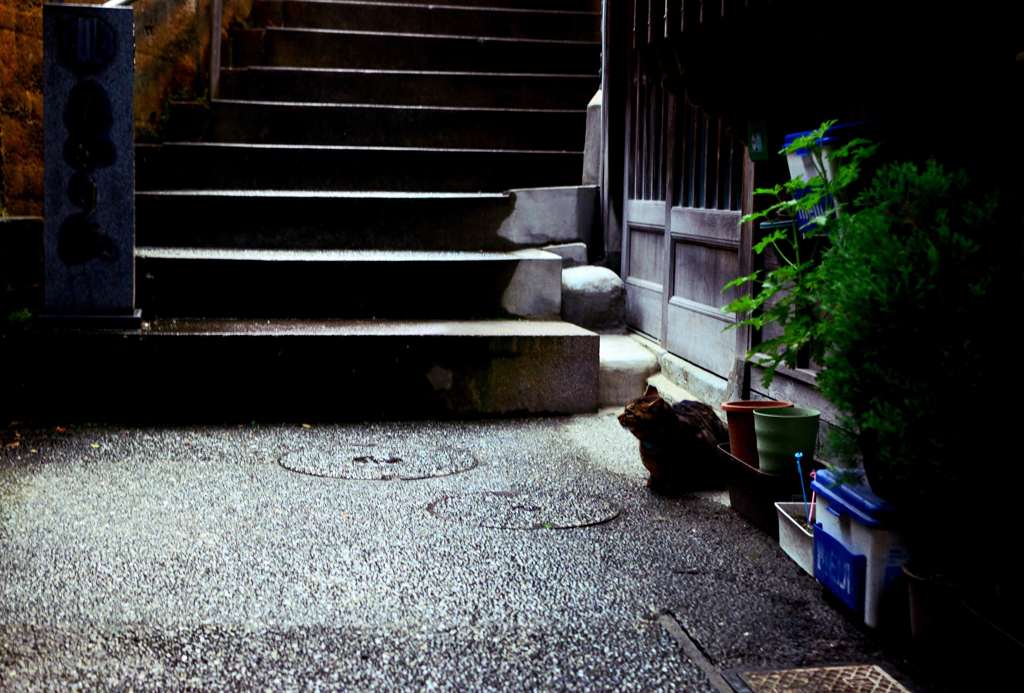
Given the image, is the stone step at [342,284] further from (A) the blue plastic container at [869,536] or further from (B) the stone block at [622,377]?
(A) the blue plastic container at [869,536]

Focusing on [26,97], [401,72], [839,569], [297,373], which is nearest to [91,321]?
[297,373]

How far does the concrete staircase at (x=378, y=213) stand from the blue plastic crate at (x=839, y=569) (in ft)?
8.78

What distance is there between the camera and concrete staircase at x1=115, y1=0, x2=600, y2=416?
570cm

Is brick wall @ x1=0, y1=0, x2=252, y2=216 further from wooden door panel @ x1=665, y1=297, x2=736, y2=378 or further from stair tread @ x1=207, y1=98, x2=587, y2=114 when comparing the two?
wooden door panel @ x1=665, y1=297, x2=736, y2=378

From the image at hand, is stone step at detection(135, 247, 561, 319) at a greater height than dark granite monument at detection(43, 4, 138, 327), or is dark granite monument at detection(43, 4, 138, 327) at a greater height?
dark granite monument at detection(43, 4, 138, 327)

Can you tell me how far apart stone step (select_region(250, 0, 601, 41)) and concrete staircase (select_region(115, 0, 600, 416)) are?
17 mm

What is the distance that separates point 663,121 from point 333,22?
397cm

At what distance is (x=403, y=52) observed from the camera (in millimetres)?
8961

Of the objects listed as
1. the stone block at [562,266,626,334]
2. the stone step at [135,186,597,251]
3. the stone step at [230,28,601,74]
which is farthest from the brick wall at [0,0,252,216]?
the stone block at [562,266,626,334]

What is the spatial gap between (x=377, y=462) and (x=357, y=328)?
1276 millimetres

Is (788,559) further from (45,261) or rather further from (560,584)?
(45,261)

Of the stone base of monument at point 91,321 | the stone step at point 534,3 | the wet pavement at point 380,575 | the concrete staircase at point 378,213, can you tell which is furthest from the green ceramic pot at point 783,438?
the stone step at point 534,3

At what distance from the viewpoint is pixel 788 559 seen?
358 cm

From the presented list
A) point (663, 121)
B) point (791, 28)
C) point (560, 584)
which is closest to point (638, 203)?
point (663, 121)
